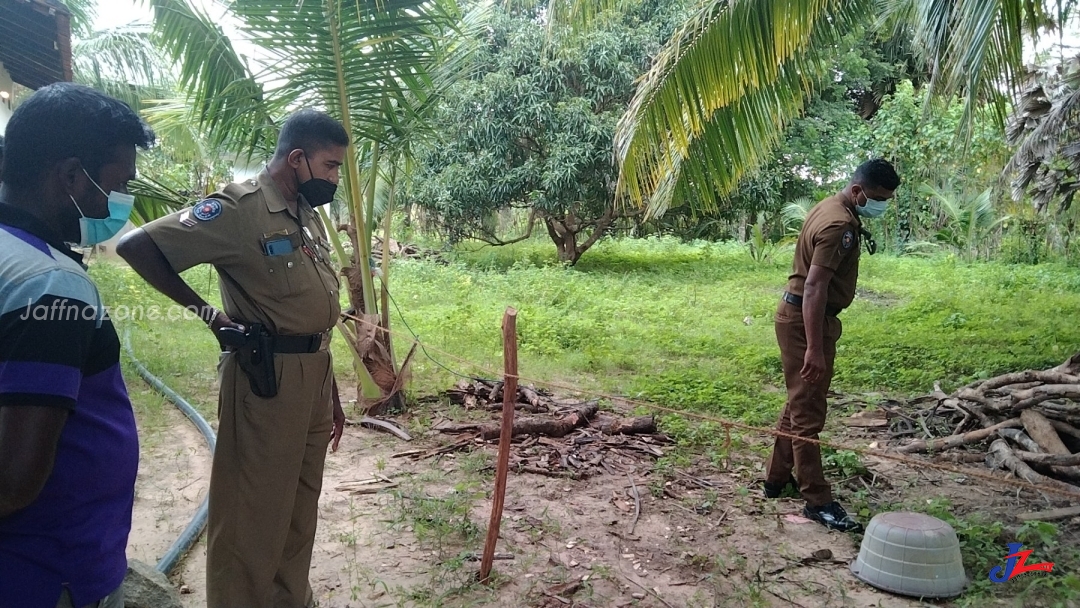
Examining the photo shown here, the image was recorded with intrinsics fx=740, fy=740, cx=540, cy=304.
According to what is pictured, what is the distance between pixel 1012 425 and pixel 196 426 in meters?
5.55

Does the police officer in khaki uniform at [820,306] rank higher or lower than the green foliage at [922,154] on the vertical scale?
lower

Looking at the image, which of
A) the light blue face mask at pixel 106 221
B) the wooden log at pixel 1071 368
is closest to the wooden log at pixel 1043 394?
the wooden log at pixel 1071 368

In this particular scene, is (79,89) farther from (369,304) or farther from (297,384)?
(369,304)

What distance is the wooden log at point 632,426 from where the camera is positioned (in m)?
5.31

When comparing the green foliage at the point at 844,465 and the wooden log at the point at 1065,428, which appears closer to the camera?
the green foliage at the point at 844,465

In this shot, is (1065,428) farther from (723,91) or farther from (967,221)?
(967,221)

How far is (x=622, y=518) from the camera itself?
3979 mm

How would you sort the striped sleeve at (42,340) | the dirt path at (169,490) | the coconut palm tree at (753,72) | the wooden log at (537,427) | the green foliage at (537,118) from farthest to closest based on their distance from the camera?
1. the green foliage at (537,118)
2. the wooden log at (537,427)
3. the coconut palm tree at (753,72)
4. the dirt path at (169,490)
5. the striped sleeve at (42,340)

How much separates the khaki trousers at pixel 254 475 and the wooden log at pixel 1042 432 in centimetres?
436

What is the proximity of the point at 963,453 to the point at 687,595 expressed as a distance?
2.70 m

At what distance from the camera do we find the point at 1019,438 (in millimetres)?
4715

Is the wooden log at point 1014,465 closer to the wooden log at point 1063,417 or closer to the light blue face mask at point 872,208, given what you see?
the wooden log at point 1063,417

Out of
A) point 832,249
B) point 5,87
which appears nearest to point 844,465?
point 832,249

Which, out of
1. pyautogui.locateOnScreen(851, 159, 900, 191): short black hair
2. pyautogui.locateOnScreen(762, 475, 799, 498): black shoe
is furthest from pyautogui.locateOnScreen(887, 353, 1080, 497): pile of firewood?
A: pyautogui.locateOnScreen(851, 159, 900, 191): short black hair
